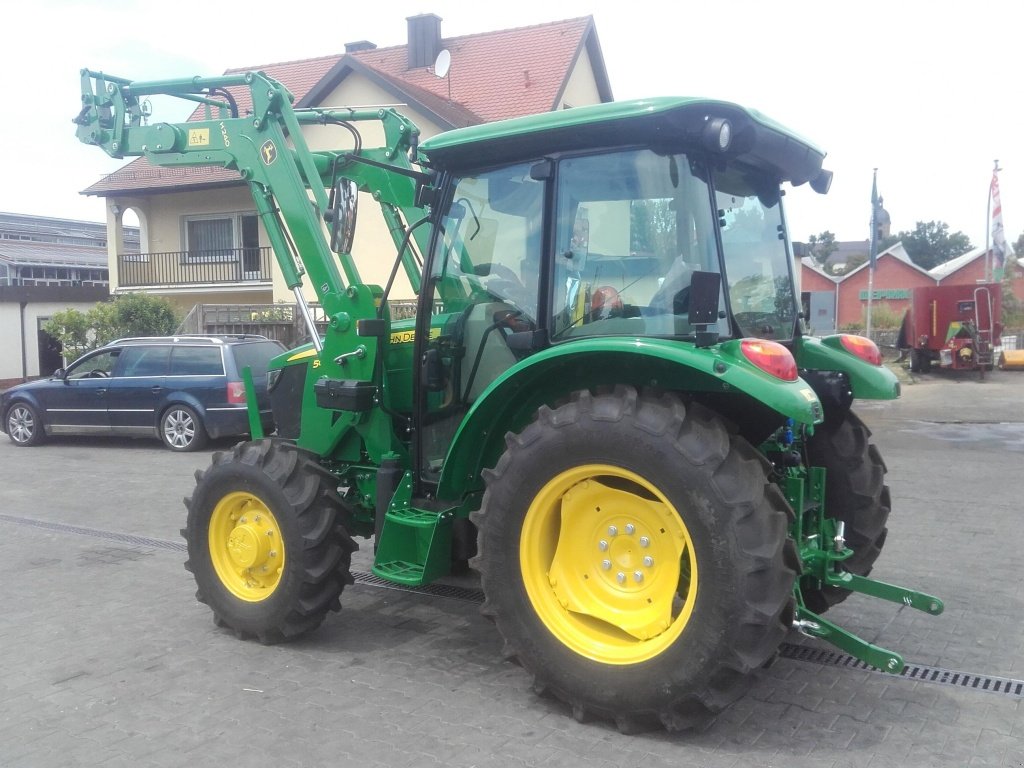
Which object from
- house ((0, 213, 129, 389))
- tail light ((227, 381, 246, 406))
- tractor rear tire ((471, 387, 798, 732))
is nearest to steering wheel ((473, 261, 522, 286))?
tractor rear tire ((471, 387, 798, 732))

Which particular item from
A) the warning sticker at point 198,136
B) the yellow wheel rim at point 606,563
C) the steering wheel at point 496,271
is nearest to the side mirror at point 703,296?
the yellow wheel rim at point 606,563

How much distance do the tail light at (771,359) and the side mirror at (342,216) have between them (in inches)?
83.4

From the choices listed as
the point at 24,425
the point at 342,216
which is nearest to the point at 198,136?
the point at 342,216

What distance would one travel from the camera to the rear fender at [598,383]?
3.59 m

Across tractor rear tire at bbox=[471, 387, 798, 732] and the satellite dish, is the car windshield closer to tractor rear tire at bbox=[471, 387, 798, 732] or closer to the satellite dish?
tractor rear tire at bbox=[471, 387, 798, 732]

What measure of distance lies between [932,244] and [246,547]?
345 ft

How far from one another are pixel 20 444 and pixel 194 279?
1396cm

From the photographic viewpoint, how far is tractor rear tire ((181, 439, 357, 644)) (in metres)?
4.76

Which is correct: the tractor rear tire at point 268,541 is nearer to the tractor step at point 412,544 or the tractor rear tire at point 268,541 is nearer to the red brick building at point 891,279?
the tractor step at point 412,544

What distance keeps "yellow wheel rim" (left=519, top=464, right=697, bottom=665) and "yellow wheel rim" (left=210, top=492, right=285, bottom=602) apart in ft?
5.06

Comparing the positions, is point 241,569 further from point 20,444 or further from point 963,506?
point 20,444

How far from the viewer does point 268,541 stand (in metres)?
4.96

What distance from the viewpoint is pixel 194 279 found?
2716 cm

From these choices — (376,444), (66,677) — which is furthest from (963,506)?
(66,677)
